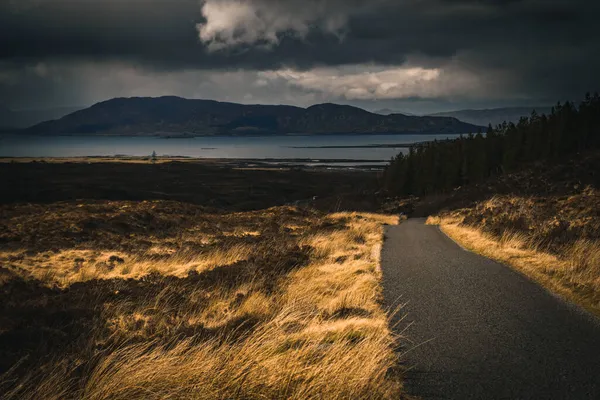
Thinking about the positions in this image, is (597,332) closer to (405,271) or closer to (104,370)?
(405,271)

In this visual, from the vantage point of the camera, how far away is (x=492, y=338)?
18.6 feet

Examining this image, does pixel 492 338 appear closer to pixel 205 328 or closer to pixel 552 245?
pixel 205 328

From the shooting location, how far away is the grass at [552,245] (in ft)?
27.0

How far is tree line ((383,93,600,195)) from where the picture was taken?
6856cm

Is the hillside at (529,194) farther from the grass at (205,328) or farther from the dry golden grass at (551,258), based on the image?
the grass at (205,328)

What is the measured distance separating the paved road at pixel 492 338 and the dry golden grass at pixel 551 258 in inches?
17.8

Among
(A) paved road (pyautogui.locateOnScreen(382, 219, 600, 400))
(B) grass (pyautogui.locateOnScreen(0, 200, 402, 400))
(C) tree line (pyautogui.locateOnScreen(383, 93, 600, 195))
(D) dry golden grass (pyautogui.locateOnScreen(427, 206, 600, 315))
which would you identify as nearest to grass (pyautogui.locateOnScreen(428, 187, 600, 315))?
(D) dry golden grass (pyautogui.locateOnScreen(427, 206, 600, 315))

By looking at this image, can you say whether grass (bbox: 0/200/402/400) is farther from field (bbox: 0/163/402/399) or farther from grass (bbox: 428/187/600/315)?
Result: grass (bbox: 428/187/600/315)

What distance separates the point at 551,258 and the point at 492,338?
625 centimetres

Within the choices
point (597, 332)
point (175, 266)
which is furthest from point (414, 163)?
point (597, 332)

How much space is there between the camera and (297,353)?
481cm

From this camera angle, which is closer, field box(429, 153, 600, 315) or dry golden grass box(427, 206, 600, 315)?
dry golden grass box(427, 206, 600, 315)

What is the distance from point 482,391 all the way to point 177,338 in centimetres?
390

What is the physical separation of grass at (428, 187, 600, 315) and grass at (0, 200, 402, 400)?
11.9 feet
